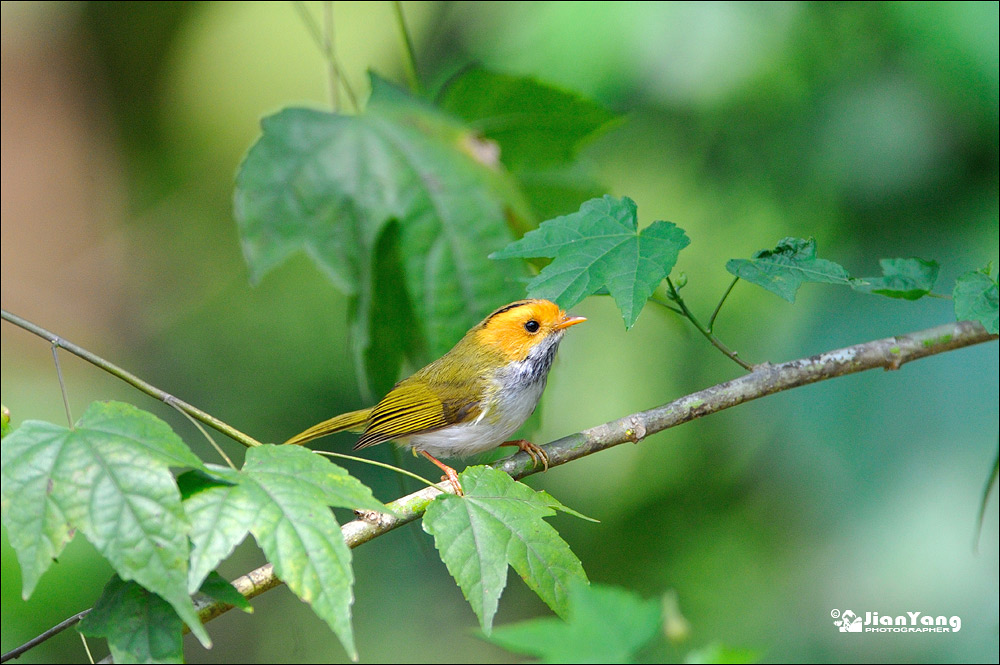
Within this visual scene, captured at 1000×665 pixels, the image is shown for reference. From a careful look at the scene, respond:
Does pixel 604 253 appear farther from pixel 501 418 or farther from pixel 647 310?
pixel 647 310

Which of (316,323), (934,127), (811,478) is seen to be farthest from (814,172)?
(316,323)

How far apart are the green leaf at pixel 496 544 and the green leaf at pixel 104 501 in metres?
0.54

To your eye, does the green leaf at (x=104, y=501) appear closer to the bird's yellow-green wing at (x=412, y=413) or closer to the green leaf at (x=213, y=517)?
the green leaf at (x=213, y=517)

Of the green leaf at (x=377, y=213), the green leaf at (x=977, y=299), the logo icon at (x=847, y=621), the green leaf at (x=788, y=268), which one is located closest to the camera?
the green leaf at (x=788, y=268)

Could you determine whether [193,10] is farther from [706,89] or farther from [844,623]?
[844,623]

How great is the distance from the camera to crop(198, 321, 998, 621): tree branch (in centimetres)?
195

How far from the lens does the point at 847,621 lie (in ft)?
11.8

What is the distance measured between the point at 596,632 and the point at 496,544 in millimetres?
618

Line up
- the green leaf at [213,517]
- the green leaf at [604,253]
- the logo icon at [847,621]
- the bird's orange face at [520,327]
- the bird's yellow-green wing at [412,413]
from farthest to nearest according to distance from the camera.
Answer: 1. the logo icon at [847,621]
2. the bird's orange face at [520,327]
3. the bird's yellow-green wing at [412,413]
4. the green leaf at [604,253]
5. the green leaf at [213,517]

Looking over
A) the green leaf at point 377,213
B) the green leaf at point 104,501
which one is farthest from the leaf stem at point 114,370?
the green leaf at point 377,213

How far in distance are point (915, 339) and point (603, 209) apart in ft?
3.83

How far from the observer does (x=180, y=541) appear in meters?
1.42

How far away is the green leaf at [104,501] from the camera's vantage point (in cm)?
138

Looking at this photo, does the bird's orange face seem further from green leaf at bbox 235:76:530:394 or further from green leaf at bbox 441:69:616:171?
green leaf at bbox 441:69:616:171
